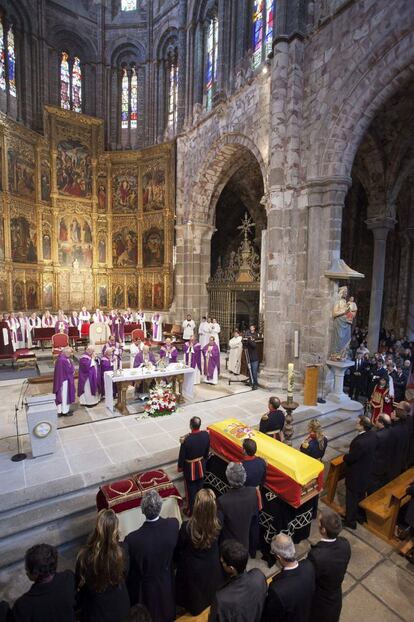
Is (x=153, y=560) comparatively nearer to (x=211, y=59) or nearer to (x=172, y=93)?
(x=211, y=59)

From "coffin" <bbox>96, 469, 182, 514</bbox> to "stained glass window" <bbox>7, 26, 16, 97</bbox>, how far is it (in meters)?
21.0

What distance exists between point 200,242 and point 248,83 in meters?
7.28

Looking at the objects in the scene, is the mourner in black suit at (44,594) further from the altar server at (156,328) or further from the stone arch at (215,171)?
the altar server at (156,328)

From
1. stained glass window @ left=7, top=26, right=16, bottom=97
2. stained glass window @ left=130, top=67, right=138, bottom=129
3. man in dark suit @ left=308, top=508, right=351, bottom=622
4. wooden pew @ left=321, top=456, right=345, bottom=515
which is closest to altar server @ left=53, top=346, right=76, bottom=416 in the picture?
wooden pew @ left=321, top=456, right=345, bottom=515

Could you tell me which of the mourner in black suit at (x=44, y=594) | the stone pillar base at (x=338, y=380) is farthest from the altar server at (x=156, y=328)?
the mourner in black suit at (x=44, y=594)

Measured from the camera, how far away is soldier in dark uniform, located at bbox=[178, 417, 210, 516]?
5.02 meters

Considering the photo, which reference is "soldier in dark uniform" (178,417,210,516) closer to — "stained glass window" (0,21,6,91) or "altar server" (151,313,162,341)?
"altar server" (151,313,162,341)

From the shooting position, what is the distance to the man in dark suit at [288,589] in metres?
2.58

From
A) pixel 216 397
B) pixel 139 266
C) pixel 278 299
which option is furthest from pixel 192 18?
pixel 216 397

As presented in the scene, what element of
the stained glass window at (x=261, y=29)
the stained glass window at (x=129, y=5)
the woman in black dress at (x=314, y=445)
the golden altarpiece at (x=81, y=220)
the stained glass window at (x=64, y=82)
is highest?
the stained glass window at (x=129, y=5)

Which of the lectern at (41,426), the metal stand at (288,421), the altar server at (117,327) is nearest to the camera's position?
the lectern at (41,426)

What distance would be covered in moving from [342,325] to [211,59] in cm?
1469

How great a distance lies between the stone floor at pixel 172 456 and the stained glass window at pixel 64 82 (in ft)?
57.6

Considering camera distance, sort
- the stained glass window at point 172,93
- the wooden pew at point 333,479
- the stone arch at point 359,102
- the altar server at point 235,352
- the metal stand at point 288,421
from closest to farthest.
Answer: the wooden pew at point 333,479 < the metal stand at point 288,421 < the stone arch at point 359,102 < the altar server at point 235,352 < the stained glass window at point 172,93
